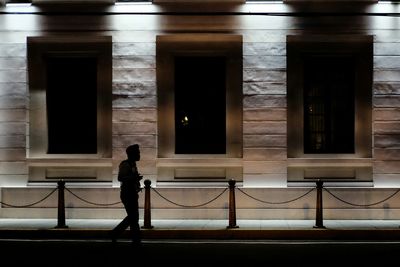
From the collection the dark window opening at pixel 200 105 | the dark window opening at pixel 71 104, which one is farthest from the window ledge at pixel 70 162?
the dark window opening at pixel 200 105

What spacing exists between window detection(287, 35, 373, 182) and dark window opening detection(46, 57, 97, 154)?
545 centimetres

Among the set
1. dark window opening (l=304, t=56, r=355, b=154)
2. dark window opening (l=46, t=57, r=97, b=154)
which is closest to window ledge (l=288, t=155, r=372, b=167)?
dark window opening (l=304, t=56, r=355, b=154)

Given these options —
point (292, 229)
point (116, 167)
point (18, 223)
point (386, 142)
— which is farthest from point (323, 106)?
point (18, 223)

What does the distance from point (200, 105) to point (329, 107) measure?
11.6ft

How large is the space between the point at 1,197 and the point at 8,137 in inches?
64.0

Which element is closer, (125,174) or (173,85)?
(125,174)

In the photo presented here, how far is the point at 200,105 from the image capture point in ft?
53.4

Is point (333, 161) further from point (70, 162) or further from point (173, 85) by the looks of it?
point (70, 162)

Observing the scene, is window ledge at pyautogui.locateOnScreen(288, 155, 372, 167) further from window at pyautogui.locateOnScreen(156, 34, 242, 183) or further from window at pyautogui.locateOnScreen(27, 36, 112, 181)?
window at pyautogui.locateOnScreen(27, 36, 112, 181)

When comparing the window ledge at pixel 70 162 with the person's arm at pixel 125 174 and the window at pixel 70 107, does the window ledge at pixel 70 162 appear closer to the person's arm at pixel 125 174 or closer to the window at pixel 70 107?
the window at pixel 70 107
